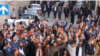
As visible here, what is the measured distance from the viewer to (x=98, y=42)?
35.7 ft

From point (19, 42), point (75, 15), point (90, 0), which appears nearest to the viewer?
point (19, 42)

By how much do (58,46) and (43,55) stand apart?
750 millimetres

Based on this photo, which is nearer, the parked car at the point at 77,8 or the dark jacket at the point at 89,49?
the dark jacket at the point at 89,49

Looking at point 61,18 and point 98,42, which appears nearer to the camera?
point 98,42

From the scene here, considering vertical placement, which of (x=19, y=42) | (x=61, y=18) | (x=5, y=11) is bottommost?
(x=61, y=18)

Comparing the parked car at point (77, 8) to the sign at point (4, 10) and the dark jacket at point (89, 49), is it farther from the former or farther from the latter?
the dark jacket at point (89, 49)

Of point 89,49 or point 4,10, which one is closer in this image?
point 89,49

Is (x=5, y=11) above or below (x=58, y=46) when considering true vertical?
above

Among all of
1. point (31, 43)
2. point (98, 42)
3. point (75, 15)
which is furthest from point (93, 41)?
point (75, 15)

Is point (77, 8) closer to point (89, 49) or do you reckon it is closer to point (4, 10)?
point (4, 10)

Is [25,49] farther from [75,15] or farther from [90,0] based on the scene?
[90,0]

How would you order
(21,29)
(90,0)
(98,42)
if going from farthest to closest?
(90,0) < (21,29) < (98,42)

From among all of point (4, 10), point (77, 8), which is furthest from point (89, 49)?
point (77, 8)

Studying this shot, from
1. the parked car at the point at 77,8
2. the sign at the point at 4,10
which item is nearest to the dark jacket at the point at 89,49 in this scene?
the sign at the point at 4,10
